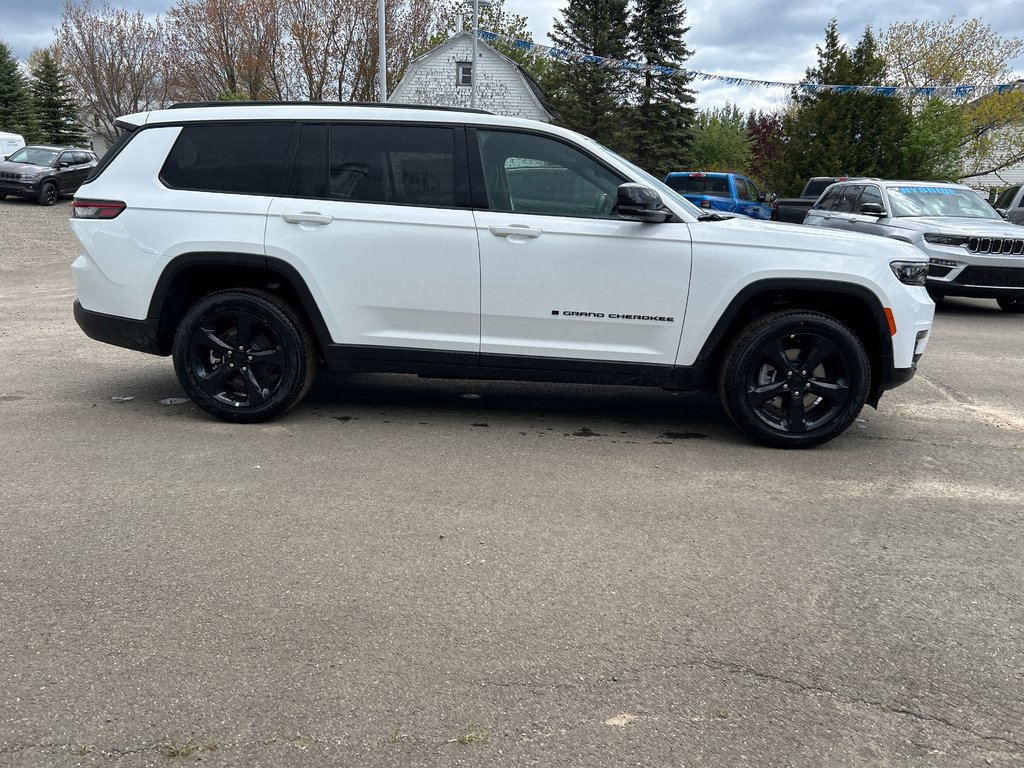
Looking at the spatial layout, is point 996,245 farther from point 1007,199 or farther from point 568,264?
point 568,264

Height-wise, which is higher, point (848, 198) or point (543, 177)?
point (543, 177)

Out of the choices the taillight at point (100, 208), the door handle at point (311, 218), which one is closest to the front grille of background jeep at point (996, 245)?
the door handle at point (311, 218)

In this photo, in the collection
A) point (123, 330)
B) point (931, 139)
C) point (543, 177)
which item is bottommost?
point (123, 330)

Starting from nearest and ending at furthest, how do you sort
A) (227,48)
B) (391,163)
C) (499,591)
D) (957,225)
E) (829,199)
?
(499,591) → (391,163) → (957,225) → (829,199) → (227,48)

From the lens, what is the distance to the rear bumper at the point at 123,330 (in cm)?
529

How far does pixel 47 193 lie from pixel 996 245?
24.6 m

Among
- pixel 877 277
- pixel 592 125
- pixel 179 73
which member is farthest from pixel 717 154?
pixel 877 277

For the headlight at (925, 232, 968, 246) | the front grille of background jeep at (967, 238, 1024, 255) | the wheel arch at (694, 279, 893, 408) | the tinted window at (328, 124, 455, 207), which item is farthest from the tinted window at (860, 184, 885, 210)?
the tinted window at (328, 124, 455, 207)

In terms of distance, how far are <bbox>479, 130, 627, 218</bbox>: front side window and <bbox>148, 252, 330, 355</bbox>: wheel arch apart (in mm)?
1274

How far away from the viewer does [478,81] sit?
144ft

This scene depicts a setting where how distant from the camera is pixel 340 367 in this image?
5301 millimetres

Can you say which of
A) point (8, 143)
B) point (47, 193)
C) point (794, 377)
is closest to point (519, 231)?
point (794, 377)

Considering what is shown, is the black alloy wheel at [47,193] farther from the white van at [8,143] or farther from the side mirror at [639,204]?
the side mirror at [639,204]

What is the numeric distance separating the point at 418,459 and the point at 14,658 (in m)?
2.35
